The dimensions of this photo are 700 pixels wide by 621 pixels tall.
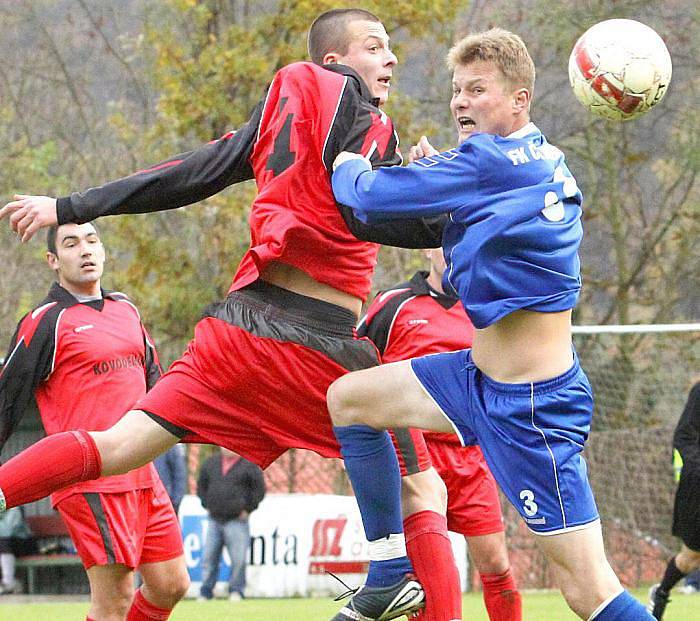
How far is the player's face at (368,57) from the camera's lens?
5.09 metres

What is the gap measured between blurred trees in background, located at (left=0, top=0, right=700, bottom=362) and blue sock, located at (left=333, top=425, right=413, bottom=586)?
11.3m

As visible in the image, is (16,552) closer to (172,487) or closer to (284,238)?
(172,487)

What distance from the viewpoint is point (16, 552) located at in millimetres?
14266

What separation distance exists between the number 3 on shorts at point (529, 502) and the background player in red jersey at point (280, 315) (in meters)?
0.58

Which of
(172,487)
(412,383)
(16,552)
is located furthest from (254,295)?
(16,552)

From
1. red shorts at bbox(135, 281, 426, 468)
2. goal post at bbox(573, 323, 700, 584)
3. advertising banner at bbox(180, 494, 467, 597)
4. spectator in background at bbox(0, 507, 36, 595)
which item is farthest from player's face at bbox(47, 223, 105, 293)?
spectator in background at bbox(0, 507, 36, 595)

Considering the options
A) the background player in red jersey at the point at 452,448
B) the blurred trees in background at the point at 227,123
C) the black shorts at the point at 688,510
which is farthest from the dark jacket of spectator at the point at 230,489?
the background player in red jersey at the point at 452,448

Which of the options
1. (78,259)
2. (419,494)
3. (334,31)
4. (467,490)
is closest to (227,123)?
(78,259)

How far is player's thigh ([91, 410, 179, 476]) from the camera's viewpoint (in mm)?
4855

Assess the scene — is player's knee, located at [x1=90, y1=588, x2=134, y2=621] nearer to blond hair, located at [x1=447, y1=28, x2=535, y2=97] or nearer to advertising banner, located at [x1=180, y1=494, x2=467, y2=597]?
blond hair, located at [x1=447, y1=28, x2=535, y2=97]

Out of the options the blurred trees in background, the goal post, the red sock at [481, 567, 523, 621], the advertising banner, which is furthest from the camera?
the blurred trees in background

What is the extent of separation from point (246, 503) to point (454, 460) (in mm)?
6142

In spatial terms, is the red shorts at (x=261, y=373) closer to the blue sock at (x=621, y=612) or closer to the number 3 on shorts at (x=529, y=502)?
the number 3 on shorts at (x=529, y=502)

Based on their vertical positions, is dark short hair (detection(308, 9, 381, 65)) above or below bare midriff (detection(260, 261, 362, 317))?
above
